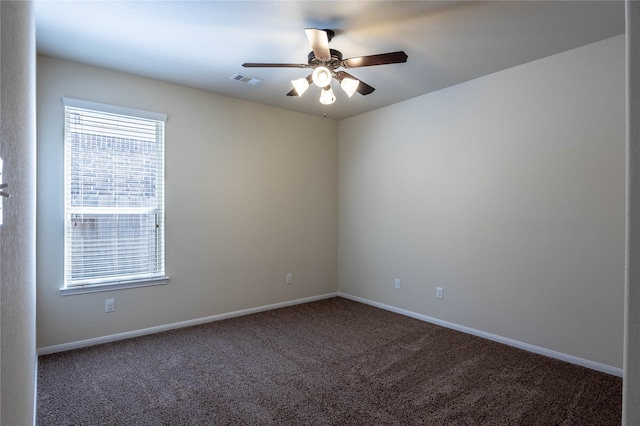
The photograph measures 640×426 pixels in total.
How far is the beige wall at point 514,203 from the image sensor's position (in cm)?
284

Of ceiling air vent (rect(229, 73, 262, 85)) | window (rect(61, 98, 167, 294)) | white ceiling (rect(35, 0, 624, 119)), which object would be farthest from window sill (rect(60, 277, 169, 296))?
ceiling air vent (rect(229, 73, 262, 85))

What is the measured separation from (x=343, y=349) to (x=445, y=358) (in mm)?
916

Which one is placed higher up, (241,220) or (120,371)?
(241,220)

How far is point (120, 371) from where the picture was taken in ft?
9.28

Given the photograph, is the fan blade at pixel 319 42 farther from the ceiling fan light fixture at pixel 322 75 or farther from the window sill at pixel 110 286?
the window sill at pixel 110 286

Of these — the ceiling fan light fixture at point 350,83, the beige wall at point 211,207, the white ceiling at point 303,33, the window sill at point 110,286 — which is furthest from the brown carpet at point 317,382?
the white ceiling at point 303,33

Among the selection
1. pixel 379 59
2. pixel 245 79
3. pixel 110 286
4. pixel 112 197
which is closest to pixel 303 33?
pixel 379 59

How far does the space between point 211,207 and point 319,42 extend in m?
2.39

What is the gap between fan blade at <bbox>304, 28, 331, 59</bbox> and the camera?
2324mm

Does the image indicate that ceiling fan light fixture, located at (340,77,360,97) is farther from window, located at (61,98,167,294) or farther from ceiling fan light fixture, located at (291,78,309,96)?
window, located at (61,98,167,294)

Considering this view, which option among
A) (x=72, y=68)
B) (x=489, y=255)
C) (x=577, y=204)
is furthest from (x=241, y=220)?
(x=577, y=204)

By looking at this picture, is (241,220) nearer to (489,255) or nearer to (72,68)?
(72,68)

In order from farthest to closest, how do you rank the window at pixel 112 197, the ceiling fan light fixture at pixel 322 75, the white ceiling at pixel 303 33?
the window at pixel 112 197, the ceiling fan light fixture at pixel 322 75, the white ceiling at pixel 303 33

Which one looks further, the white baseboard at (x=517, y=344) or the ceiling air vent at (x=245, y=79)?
the ceiling air vent at (x=245, y=79)
